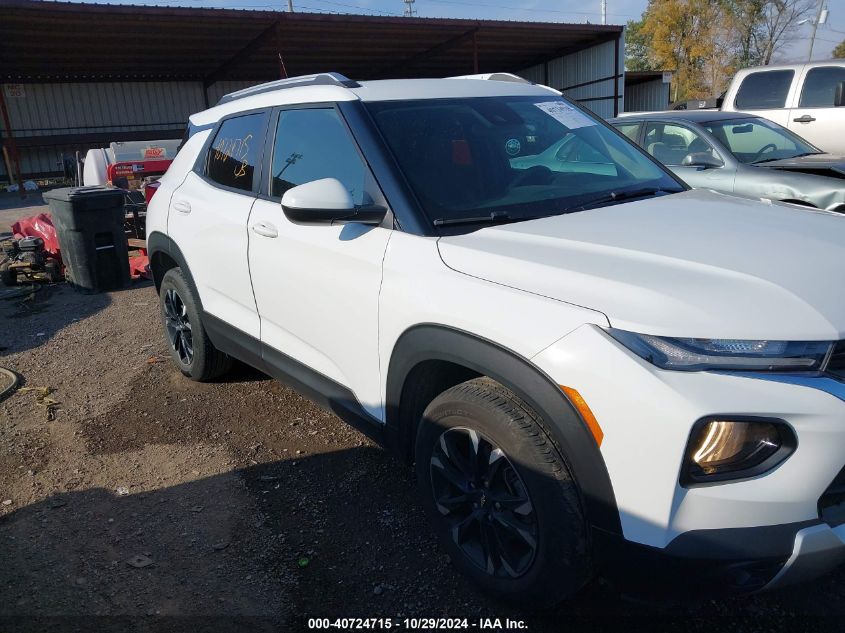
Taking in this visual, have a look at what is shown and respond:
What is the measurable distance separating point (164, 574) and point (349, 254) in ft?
4.96

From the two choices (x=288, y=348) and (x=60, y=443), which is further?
(x=60, y=443)

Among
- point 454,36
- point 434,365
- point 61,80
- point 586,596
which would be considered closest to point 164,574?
point 434,365

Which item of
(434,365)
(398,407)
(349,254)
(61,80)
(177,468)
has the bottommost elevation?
(177,468)

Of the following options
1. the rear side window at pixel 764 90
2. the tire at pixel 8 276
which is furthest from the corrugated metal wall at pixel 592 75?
the tire at pixel 8 276

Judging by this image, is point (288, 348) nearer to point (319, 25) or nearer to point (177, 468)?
point (177, 468)

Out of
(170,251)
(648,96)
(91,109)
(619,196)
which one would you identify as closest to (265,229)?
(170,251)

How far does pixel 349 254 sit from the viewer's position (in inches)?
110

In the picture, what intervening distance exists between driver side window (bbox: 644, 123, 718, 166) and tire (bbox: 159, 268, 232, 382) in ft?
16.4

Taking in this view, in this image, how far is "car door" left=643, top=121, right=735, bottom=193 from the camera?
677 cm

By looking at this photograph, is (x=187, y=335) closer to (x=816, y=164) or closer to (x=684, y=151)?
(x=684, y=151)

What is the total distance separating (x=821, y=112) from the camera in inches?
357

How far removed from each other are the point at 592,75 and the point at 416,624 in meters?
26.8

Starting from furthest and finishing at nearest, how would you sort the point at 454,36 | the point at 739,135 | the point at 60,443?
the point at 454,36, the point at 739,135, the point at 60,443

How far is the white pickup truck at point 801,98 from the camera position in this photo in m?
9.01
